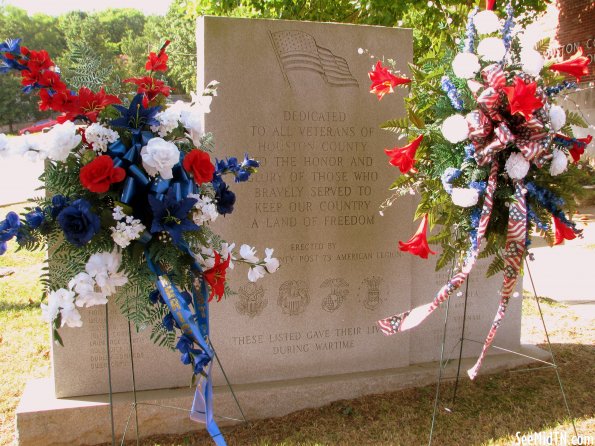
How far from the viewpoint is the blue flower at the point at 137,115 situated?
236 cm

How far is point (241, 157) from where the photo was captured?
12.4ft

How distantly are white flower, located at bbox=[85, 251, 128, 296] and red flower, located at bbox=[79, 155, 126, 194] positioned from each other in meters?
0.27

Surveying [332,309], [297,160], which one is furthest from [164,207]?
[332,309]

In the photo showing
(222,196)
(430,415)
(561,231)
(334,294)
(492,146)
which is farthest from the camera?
(334,294)

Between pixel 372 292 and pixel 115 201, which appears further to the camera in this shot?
pixel 372 292

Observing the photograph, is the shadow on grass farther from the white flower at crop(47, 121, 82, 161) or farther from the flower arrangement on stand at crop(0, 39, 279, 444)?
the white flower at crop(47, 121, 82, 161)

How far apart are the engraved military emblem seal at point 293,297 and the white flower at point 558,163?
1.71 metres

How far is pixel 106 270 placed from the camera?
228cm

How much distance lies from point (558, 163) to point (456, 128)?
54 centimetres

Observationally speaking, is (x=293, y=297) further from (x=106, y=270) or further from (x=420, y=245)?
(x=106, y=270)

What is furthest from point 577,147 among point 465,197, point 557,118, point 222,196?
point 222,196

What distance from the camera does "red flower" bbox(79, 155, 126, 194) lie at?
214cm

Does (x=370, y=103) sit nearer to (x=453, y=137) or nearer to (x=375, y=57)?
(x=375, y=57)

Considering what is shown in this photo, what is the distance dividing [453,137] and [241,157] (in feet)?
4.58
